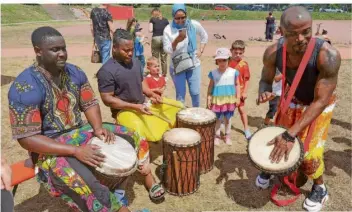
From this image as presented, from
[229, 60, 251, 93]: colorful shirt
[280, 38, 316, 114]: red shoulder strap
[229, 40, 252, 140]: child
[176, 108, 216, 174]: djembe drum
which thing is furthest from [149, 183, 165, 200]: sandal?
[229, 60, 251, 93]: colorful shirt

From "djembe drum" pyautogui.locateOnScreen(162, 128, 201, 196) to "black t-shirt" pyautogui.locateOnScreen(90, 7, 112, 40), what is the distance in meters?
4.85

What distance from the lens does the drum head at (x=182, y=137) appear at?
3529 mm

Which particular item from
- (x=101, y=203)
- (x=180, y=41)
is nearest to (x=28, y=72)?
(x=101, y=203)

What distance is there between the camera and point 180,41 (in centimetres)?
489

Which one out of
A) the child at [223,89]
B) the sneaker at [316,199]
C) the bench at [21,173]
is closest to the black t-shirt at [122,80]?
the bench at [21,173]

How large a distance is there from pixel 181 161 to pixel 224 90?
1.48 m

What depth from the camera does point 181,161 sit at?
3645mm

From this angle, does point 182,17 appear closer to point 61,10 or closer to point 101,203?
point 101,203

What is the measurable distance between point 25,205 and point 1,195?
178 centimetres

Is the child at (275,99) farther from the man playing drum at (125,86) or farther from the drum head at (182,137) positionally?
the man playing drum at (125,86)

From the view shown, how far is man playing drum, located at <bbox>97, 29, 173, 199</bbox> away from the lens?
363 cm

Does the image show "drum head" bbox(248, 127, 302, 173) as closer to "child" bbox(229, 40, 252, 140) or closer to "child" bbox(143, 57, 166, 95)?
"child" bbox(229, 40, 252, 140)

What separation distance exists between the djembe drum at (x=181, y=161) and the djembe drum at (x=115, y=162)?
2.35ft

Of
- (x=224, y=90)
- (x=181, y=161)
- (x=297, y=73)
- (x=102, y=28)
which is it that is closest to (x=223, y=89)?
(x=224, y=90)
